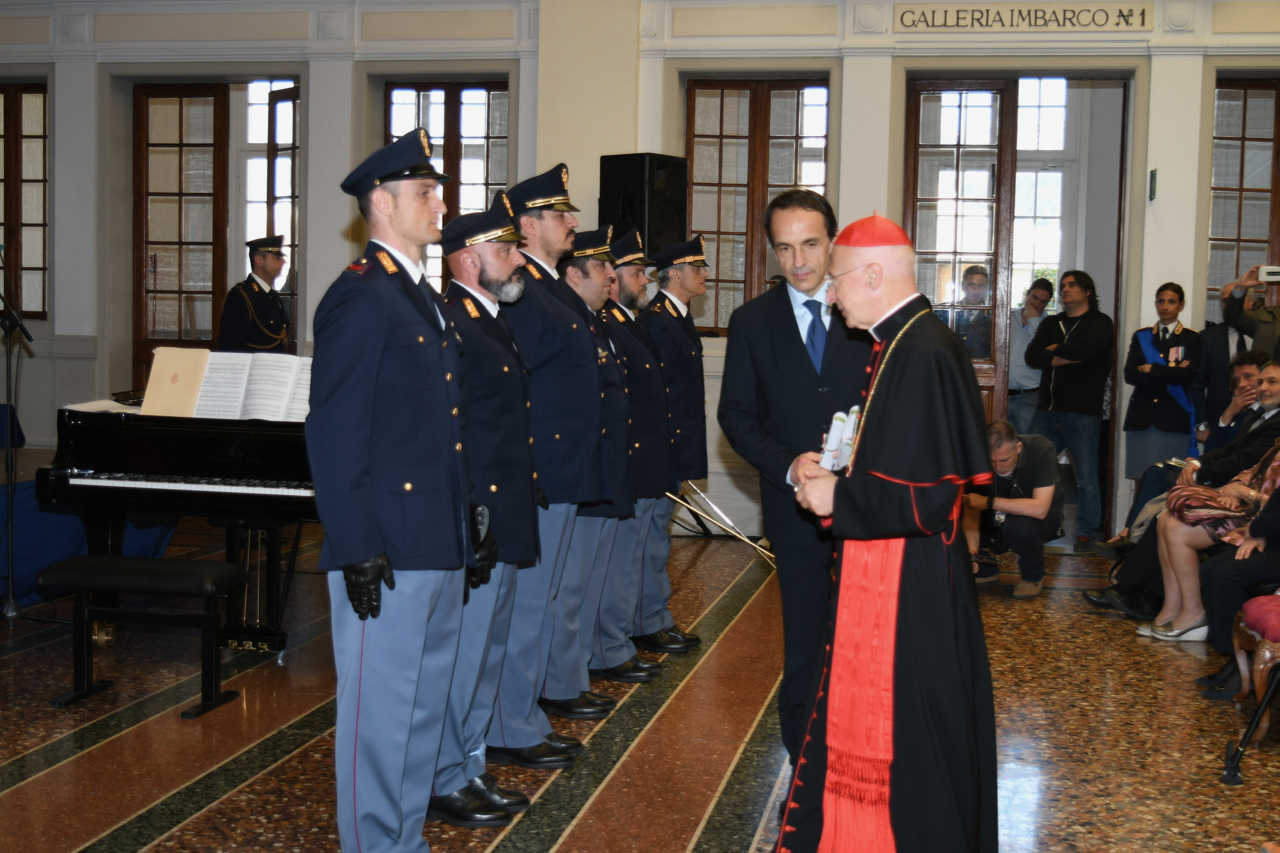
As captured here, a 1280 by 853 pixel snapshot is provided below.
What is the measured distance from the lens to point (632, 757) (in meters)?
3.59

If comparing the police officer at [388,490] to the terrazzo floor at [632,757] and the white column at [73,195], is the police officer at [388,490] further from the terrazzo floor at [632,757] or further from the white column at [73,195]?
the white column at [73,195]

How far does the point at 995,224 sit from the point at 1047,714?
5008 mm

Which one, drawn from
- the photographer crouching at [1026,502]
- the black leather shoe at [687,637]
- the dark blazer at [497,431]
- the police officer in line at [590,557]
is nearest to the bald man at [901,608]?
the dark blazer at [497,431]

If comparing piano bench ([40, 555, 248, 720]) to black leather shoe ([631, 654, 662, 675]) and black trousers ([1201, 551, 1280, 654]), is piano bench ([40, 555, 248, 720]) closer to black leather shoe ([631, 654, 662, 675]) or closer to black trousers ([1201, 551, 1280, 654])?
black leather shoe ([631, 654, 662, 675])

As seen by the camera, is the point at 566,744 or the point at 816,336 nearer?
the point at 816,336

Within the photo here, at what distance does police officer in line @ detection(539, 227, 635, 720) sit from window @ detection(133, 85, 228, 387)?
6050 millimetres

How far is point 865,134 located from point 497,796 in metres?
6.01

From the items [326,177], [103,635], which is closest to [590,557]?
[103,635]

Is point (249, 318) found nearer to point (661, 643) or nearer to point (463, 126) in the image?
point (463, 126)

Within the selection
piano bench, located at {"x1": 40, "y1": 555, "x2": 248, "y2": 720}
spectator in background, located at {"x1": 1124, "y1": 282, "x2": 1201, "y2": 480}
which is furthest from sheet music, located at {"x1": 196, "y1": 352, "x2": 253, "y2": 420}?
spectator in background, located at {"x1": 1124, "y1": 282, "x2": 1201, "y2": 480}

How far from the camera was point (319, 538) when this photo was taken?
7.38 metres

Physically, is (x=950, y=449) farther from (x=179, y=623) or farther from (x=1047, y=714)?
(x=179, y=623)

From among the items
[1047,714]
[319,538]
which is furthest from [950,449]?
[319,538]

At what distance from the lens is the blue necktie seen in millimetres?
3031
